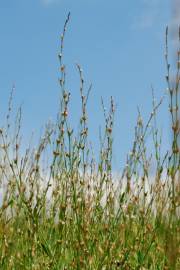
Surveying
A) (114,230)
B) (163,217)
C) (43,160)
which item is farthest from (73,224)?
(43,160)

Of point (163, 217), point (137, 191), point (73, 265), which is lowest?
point (73, 265)

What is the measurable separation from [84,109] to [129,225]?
0.86 m

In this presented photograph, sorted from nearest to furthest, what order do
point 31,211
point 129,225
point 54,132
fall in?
point 31,211 < point 129,225 < point 54,132

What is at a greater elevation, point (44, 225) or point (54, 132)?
point (54, 132)

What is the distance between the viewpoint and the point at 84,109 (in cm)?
363

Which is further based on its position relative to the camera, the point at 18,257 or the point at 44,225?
the point at 44,225

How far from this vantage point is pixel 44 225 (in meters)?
4.32

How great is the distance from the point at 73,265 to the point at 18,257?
0.48 m

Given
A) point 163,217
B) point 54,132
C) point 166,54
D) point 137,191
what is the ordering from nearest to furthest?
point 166,54, point 163,217, point 137,191, point 54,132

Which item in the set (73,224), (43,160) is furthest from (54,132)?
(73,224)

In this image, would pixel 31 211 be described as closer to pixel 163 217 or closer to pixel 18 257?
pixel 18 257

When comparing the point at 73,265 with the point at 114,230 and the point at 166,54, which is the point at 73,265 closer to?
the point at 114,230

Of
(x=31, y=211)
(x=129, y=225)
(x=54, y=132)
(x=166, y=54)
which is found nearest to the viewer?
(x=166, y=54)

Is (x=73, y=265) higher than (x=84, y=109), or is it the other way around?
(x=84, y=109)
